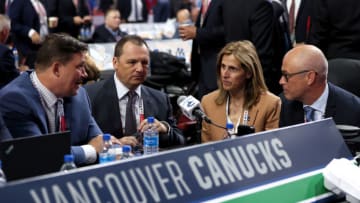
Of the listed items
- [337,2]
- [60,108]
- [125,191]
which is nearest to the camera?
[125,191]

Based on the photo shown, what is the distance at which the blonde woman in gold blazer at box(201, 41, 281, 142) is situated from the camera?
172 inches

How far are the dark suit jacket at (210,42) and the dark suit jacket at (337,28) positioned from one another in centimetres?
80

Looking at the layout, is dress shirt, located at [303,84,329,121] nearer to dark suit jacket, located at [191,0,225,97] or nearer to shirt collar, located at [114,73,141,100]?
shirt collar, located at [114,73,141,100]

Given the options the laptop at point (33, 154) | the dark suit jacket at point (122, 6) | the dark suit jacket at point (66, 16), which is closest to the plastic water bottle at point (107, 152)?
the laptop at point (33, 154)

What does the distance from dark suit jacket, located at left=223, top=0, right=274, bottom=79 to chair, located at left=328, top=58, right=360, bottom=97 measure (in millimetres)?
884

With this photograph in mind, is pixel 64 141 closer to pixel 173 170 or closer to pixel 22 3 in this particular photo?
pixel 173 170

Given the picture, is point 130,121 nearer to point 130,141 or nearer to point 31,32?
point 130,141

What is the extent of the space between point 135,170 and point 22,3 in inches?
316

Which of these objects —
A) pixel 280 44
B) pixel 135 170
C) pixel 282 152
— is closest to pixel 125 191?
pixel 135 170

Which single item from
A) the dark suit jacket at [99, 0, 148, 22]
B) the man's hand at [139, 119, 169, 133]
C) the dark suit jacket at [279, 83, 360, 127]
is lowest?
the dark suit jacket at [99, 0, 148, 22]

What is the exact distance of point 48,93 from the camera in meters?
3.59

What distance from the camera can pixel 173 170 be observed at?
2328 mm

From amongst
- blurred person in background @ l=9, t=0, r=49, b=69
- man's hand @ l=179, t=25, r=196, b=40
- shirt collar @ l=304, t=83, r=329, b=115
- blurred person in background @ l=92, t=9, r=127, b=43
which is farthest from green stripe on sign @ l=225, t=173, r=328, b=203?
blurred person in background @ l=92, t=9, r=127, b=43

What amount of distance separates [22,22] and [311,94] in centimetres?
678
